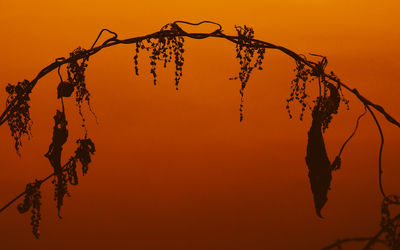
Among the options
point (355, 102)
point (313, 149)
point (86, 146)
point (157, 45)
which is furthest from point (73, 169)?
point (355, 102)

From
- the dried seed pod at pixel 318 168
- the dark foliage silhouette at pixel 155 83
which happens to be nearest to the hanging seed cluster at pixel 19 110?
the dark foliage silhouette at pixel 155 83

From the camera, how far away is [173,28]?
66cm

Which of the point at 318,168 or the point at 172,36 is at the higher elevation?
the point at 172,36

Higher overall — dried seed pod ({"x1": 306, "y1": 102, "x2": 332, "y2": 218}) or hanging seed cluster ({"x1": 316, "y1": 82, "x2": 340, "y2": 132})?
hanging seed cluster ({"x1": 316, "y1": 82, "x2": 340, "y2": 132})

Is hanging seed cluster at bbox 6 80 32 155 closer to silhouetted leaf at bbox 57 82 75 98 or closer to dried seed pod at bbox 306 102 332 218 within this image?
silhouetted leaf at bbox 57 82 75 98

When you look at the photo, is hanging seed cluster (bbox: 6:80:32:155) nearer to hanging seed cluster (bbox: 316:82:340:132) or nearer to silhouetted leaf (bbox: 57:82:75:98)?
silhouetted leaf (bbox: 57:82:75:98)

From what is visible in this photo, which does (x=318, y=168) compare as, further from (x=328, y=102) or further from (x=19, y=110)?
(x=19, y=110)

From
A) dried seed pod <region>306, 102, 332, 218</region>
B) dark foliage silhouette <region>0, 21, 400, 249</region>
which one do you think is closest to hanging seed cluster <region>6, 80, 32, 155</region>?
dark foliage silhouette <region>0, 21, 400, 249</region>

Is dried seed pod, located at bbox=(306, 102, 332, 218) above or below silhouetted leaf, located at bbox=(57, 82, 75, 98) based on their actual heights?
below

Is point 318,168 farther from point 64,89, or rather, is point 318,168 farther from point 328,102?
point 64,89

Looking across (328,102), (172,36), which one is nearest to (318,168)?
(328,102)

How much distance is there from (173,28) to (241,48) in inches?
3.8

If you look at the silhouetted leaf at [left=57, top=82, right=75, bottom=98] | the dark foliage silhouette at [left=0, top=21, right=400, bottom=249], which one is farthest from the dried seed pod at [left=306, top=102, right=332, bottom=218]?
the silhouetted leaf at [left=57, top=82, right=75, bottom=98]

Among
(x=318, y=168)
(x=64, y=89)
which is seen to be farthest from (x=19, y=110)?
(x=318, y=168)
